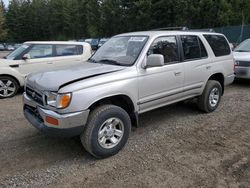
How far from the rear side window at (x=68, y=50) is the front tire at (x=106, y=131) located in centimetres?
526

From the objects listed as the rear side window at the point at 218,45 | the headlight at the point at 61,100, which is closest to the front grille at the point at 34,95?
the headlight at the point at 61,100

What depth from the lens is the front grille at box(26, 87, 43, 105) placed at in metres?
3.94

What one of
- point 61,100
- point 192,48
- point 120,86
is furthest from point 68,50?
point 61,100

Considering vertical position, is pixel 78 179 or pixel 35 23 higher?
pixel 35 23

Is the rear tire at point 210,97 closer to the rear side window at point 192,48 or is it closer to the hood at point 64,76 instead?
the rear side window at point 192,48

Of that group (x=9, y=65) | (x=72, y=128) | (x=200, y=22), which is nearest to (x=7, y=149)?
(x=72, y=128)

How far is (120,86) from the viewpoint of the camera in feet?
13.4

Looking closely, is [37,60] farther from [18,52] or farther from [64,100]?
[64,100]

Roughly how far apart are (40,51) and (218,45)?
16.8ft

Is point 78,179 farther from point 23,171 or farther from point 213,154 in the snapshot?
point 213,154

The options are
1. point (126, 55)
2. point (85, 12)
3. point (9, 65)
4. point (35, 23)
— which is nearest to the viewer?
point (126, 55)

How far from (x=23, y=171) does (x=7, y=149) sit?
0.82 m

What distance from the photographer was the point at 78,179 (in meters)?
3.56

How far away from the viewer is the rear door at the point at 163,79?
176 inches
